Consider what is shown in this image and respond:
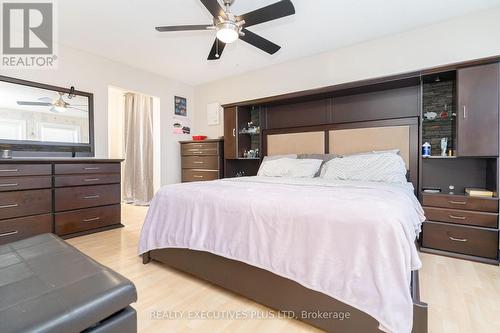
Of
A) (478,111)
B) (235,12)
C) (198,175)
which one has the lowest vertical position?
(198,175)

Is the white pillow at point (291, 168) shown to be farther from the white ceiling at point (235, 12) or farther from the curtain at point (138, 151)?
the curtain at point (138, 151)

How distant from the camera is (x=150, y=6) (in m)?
2.45

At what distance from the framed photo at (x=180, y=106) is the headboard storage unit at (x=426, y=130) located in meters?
1.23

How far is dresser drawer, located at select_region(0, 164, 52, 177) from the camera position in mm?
2383

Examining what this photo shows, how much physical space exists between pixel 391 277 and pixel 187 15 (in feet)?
→ 9.44

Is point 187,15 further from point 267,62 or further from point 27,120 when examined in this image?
point 27,120

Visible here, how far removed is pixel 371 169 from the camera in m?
2.57

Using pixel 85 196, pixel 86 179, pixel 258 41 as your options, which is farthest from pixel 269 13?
pixel 85 196

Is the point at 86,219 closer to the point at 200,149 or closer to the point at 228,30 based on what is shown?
the point at 200,149

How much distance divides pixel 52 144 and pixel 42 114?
1.24 ft

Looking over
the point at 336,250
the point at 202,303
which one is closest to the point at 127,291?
the point at 202,303

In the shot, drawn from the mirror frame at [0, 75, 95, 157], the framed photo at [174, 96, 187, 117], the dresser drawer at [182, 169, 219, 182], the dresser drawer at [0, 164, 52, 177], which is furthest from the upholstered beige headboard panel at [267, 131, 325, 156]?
the dresser drawer at [0, 164, 52, 177]

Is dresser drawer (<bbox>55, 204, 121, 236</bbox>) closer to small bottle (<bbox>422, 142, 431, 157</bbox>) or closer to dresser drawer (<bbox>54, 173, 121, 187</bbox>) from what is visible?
dresser drawer (<bbox>54, 173, 121, 187</bbox>)

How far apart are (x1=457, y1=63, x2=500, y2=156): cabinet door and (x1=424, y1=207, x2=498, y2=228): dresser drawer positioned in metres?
0.56
